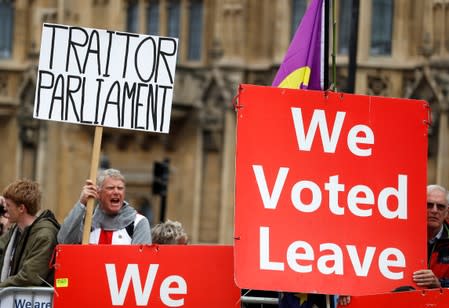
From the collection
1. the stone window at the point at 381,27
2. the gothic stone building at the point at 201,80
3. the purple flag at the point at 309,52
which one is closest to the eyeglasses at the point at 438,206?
the purple flag at the point at 309,52

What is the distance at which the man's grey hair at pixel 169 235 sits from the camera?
1009 centimetres

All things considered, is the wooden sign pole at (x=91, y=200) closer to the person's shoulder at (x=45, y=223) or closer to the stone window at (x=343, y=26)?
the person's shoulder at (x=45, y=223)

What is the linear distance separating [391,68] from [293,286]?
2021 cm

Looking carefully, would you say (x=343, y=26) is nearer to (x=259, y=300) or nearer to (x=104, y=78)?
(x=104, y=78)

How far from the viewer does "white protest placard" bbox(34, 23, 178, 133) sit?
9.84 metres

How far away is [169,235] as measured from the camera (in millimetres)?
10109

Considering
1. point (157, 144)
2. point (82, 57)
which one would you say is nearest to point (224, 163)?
point (157, 144)

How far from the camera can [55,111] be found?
9.84 metres

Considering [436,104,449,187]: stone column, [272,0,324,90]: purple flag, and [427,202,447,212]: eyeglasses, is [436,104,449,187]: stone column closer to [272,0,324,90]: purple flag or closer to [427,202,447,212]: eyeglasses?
[272,0,324,90]: purple flag

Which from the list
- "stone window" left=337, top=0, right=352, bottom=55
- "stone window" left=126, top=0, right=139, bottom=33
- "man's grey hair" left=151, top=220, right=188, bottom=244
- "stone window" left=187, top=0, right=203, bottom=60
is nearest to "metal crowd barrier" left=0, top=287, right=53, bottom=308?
"man's grey hair" left=151, top=220, right=188, bottom=244

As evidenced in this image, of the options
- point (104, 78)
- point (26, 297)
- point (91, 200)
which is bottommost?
point (26, 297)

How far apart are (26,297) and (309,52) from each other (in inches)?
97.5

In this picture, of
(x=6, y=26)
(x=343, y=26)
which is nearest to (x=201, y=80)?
(x=343, y=26)

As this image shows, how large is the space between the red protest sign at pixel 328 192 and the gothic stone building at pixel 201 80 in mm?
18575
